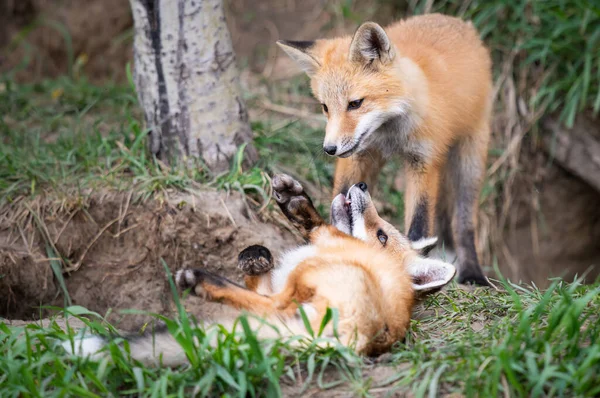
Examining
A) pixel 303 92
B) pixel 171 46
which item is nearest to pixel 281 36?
pixel 303 92

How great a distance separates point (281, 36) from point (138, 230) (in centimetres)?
364

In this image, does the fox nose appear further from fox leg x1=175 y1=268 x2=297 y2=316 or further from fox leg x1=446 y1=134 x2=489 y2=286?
fox leg x1=446 y1=134 x2=489 y2=286

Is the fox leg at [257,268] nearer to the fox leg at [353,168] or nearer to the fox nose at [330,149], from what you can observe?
the fox nose at [330,149]

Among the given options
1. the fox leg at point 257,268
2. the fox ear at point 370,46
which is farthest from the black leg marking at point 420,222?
the fox leg at point 257,268

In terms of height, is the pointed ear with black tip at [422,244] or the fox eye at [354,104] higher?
the fox eye at [354,104]

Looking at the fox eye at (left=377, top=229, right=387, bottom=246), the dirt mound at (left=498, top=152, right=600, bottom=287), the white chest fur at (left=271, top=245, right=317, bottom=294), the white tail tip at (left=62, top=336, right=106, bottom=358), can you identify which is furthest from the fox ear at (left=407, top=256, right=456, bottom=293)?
the dirt mound at (left=498, top=152, right=600, bottom=287)

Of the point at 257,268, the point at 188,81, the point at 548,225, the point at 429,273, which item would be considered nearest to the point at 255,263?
the point at 257,268

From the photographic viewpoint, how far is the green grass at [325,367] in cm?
231

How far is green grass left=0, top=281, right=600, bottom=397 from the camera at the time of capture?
2.31m

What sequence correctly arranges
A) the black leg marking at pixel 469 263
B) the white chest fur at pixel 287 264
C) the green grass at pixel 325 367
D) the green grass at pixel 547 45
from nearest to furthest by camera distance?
1. the green grass at pixel 325 367
2. the white chest fur at pixel 287 264
3. the black leg marking at pixel 469 263
4. the green grass at pixel 547 45

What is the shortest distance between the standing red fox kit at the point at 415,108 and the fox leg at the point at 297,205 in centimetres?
28

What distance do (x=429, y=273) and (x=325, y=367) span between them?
2.99 ft

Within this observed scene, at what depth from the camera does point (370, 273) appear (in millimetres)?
2848

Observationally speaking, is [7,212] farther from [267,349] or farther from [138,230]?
[267,349]
